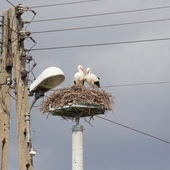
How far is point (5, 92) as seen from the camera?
44.4 ft

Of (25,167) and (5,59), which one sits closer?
(25,167)

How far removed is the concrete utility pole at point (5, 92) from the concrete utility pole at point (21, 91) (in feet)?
0.75

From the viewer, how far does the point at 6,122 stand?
13336 mm

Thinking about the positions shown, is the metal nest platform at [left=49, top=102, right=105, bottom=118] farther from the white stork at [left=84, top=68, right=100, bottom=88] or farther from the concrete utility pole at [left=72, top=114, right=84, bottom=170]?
the white stork at [left=84, top=68, right=100, bottom=88]

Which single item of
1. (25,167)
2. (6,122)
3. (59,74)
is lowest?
(25,167)

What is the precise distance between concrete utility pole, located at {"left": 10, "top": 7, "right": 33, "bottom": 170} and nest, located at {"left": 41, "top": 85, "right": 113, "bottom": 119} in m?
1.39

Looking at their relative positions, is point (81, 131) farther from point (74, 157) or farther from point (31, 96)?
point (31, 96)

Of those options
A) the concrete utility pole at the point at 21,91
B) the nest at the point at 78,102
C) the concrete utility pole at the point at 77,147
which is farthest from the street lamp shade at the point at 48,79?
the concrete utility pole at the point at 77,147

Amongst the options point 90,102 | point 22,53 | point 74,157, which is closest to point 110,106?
point 90,102

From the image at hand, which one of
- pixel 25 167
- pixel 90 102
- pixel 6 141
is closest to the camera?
pixel 25 167

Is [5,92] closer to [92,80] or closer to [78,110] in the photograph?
[78,110]

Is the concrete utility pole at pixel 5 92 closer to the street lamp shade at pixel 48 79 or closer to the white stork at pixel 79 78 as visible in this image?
the street lamp shade at pixel 48 79

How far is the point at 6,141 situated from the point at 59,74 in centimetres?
186

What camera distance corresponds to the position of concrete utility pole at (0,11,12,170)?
1316cm
